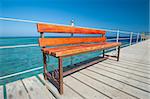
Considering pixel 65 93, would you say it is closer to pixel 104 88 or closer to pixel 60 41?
pixel 104 88

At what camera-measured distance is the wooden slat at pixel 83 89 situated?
107 cm

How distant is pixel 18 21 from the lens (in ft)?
4.30

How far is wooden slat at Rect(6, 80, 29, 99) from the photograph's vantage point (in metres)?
1.05

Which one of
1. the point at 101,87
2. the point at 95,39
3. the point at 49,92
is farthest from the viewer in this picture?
the point at 95,39

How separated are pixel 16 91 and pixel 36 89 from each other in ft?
0.73

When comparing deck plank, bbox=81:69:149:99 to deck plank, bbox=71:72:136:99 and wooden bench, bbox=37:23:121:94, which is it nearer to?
deck plank, bbox=71:72:136:99

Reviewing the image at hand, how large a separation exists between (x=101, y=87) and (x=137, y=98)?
1.29ft

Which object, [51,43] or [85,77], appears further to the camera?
[85,77]

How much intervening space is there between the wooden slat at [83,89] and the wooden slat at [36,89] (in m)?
0.31

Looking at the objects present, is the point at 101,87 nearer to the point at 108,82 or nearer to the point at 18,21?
the point at 108,82

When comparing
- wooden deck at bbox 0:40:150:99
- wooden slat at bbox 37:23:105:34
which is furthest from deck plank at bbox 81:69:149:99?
wooden slat at bbox 37:23:105:34

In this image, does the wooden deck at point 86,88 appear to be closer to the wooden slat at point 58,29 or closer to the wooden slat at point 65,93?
the wooden slat at point 65,93

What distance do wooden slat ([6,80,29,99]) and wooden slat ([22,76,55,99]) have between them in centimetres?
5

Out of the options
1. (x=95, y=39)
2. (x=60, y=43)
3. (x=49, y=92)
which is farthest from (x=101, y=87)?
(x=95, y=39)
